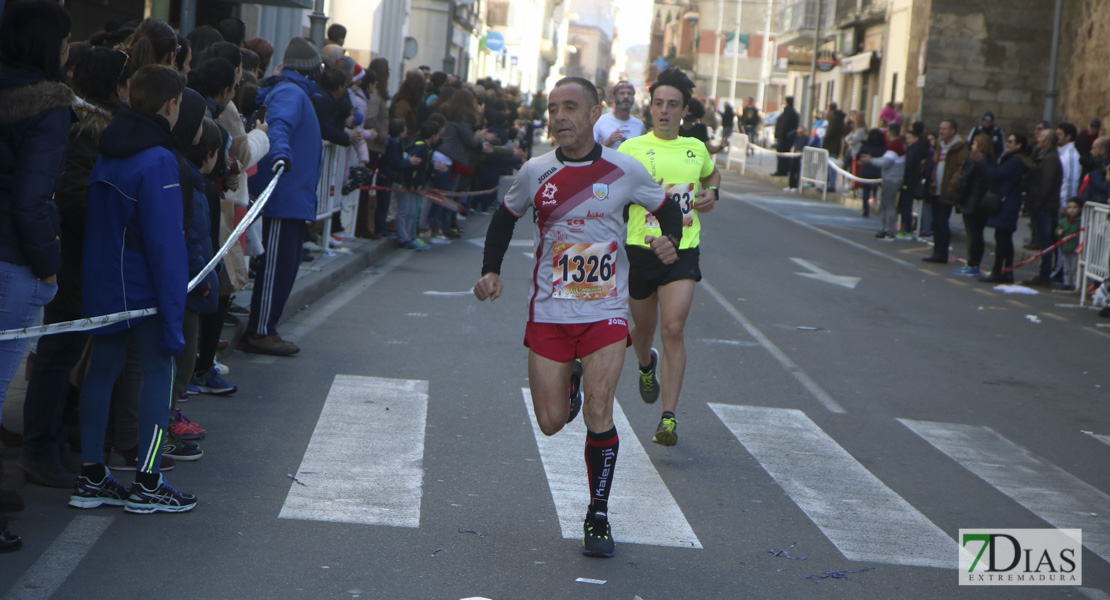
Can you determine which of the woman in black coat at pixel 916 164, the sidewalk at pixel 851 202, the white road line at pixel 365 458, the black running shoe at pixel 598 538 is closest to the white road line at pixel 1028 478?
the black running shoe at pixel 598 538

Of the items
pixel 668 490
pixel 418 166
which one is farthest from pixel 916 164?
pixel 668 490

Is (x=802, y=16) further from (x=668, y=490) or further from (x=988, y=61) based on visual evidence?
(x=668, y=490)

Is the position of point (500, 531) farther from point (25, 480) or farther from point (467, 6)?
point (467, 6)

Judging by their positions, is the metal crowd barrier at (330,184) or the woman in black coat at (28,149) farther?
the metal crowd barrier at (330,184)

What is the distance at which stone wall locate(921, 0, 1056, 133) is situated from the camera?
3266 cm

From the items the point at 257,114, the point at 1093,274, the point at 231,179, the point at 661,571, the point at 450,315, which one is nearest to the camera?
the point at 661,571

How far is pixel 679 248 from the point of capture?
666 cm

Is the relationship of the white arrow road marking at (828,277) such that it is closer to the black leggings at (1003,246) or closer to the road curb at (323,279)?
the black leggings at (1003,246)

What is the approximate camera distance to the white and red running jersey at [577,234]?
497cm

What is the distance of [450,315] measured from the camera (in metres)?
10.9

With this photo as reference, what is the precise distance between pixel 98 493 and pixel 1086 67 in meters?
26.8

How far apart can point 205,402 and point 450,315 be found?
158 inches

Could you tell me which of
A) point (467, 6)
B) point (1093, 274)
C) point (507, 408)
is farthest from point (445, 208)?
point (467, 6)

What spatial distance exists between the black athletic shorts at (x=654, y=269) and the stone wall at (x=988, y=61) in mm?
28135
